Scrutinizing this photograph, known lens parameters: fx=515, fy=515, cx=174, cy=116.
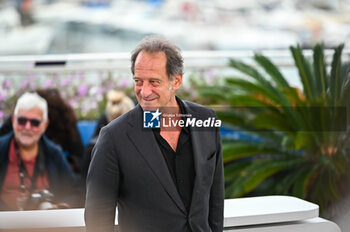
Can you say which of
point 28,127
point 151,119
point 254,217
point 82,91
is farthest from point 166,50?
point 82,91

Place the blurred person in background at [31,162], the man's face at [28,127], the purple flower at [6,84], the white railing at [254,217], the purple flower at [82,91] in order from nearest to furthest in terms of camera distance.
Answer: the white railing at [254,217] → the blurred person in background at [31,162] → the man's face at [28,127] → the purple flower at [6,84] → the purple flower at [82,91]

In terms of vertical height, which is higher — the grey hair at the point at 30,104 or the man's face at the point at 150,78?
the grey hair at the point at 30,104

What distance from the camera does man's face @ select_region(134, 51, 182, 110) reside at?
1674 mm

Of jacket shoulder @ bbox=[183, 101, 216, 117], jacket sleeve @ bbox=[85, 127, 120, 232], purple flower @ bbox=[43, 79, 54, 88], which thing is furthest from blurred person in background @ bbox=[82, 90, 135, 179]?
jacket sleeve @ bbox=[85, 127, 120, 232]

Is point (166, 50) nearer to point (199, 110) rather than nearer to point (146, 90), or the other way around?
point (146, 90)

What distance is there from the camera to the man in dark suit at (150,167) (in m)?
1.68

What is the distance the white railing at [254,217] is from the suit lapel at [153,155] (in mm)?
626

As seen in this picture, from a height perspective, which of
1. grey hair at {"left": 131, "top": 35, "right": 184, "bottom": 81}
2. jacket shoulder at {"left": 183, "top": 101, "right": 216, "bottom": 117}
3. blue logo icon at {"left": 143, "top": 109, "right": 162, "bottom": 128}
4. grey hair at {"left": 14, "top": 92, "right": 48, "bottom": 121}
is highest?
grey hair at {"left": 14, "top": 92, "right": 48, "bottom": 121}

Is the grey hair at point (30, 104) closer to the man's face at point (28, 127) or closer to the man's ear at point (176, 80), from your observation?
the man's face at point (28, 127)

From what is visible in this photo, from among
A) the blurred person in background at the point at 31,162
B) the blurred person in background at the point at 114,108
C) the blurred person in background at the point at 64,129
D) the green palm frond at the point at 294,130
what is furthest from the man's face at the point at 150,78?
the blurred person in background at the point at 64,129

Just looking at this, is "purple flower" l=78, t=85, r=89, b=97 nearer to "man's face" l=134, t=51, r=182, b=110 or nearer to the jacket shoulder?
the jacket shoulder

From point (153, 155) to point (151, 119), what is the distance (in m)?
0.13

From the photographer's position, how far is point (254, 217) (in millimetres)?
2357

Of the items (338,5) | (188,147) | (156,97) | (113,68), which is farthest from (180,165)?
(338,5)
